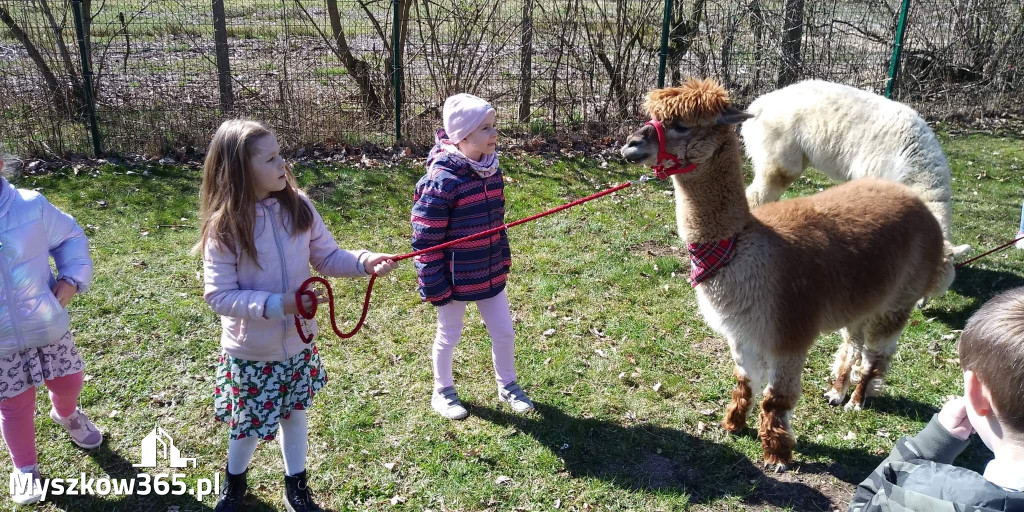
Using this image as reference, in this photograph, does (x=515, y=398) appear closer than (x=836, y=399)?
Yes

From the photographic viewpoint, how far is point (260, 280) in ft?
9.55

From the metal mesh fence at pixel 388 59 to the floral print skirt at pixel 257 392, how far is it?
6.60m

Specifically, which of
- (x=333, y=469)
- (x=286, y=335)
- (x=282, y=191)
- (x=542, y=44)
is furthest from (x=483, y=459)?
(x=542, y=44)

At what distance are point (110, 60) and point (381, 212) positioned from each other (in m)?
4.59

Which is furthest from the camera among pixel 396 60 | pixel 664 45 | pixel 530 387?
pixel 664 45

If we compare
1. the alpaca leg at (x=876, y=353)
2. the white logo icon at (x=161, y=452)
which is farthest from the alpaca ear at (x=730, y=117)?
the white logo icon at (x=161, y=452)

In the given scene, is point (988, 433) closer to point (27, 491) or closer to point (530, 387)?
point (530, 387)

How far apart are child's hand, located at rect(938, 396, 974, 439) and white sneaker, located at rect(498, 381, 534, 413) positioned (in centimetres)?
251

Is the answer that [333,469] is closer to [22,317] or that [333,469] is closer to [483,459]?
[483,459]

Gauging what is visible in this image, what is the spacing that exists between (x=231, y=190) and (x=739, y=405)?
287cm

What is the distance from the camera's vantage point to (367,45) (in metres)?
9.60

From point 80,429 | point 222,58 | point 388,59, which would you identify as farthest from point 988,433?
point 222,58

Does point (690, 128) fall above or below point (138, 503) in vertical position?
above

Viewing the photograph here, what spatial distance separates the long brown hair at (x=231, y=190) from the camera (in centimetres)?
279
